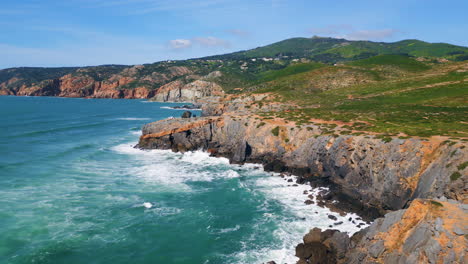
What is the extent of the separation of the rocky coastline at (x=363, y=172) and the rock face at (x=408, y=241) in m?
0.05

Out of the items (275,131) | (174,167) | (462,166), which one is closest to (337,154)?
(275,131)

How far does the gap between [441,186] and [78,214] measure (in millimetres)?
35545

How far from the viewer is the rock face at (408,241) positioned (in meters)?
16.3

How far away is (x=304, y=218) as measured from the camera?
1179 inches

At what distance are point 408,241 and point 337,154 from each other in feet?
70.7

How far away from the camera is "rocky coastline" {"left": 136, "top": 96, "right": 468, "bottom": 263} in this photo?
18.0 metres

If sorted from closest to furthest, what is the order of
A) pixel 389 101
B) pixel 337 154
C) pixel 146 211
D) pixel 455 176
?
1. pixel 455 176
2. pixel 146 211
3. pixel 337 154
4. pixel 389 101

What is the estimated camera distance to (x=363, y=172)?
115 feet

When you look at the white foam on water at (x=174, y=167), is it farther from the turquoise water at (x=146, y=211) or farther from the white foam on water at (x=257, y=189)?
the turquoise water at (x=146, y=211)

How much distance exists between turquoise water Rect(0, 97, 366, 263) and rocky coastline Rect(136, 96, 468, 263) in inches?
150

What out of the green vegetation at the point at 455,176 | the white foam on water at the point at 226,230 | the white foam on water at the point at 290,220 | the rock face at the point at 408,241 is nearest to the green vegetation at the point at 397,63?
the white foam on water at the point at 290,220

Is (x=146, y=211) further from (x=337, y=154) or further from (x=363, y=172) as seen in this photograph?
(x=363, y=172)

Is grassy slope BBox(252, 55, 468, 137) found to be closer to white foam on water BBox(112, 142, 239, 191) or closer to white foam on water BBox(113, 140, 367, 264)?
white foam on water BBox(113, 140, 367, 264)

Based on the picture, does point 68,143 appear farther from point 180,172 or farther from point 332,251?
point 332,251
